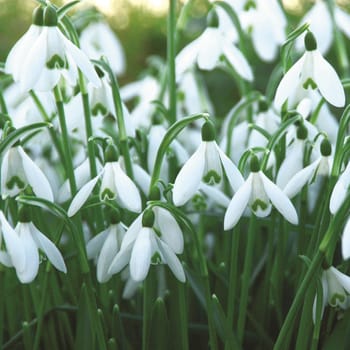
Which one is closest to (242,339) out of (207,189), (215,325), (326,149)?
(215,325)

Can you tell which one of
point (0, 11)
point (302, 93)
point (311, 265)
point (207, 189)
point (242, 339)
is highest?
A: point (0, 11)

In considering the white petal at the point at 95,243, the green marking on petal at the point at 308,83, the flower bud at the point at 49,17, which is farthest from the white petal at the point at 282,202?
the flower bud at the point at 49,17

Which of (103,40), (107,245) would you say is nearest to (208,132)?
(107,245)

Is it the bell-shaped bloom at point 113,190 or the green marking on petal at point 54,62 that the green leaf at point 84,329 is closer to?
the bell-shaped bloom at point 113,190

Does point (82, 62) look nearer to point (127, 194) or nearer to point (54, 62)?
point (54, 62)

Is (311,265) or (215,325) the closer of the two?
(311,265)

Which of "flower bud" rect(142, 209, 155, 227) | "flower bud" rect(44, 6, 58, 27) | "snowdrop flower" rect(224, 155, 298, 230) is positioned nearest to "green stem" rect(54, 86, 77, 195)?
"flower bud" rect(44, 6, 58, 27)

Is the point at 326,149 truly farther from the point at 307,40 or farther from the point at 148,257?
the point at 148,257
